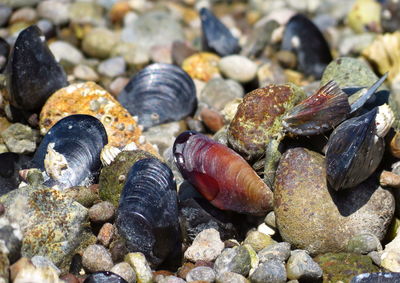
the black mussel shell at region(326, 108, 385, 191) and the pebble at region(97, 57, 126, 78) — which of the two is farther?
the pebble at region(97, 57, 126, 78)

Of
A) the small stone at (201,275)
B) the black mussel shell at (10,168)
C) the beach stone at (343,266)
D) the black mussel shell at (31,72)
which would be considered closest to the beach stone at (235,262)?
the small stone at (201,275)

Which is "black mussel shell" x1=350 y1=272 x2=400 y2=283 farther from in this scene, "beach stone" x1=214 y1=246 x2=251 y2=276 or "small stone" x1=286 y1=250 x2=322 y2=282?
"beach stone" x1=214 y1=246 x2=251 y2=276

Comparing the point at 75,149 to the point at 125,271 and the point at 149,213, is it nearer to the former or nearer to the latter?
the point at 149,213

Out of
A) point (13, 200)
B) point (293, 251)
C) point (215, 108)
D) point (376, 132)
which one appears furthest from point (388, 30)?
point (13, 200)

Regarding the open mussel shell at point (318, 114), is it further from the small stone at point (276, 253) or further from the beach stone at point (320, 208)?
the small stone at point (276, 253)

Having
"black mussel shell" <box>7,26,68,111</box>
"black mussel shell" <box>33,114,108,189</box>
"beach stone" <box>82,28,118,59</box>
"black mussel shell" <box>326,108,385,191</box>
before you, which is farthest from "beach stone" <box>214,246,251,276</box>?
"beach stone" <box>82,28,118,59</box>
